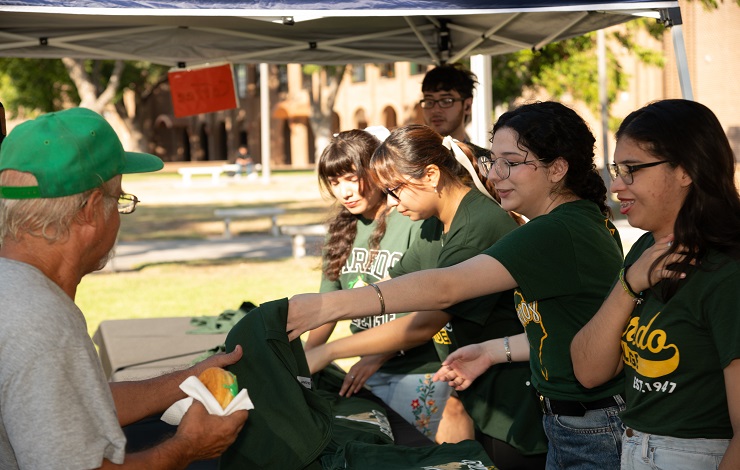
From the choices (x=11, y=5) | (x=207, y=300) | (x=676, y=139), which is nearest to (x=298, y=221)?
(x=207, y=300)

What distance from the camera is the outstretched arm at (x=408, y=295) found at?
8.48ft

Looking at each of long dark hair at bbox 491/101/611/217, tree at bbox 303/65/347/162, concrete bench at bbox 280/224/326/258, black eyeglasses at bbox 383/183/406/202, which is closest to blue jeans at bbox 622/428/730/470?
long dark hair at bbox 491/101/611/217

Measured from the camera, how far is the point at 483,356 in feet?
10.5

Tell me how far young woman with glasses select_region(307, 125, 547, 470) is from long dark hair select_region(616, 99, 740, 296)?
1114 millimetres

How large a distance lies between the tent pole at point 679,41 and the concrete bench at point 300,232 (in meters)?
10.5

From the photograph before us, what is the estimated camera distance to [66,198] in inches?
71.9

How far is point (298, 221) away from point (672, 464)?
18.7 m

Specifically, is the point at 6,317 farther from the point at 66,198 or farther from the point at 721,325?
the point at 721,325

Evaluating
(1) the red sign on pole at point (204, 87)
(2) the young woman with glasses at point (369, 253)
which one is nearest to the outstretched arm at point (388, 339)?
(2) the young woman with glasses at point (369, 253)

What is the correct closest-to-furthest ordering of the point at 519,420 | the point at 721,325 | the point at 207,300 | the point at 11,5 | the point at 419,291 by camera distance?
the point at 721,325, the point at 419,291, the point at 519,420, the point at 11,5, the point at 207,300

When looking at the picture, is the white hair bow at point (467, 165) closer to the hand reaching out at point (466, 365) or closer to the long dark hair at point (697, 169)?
the hand reaching out at point (466, 365)

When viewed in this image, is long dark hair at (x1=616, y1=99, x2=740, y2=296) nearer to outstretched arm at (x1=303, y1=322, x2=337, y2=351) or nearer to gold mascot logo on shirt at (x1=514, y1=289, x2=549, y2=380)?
gold mascot logo on shirt at (x1=514, y1=289, x2=549, y2=380)

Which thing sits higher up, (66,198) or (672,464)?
(66,198)

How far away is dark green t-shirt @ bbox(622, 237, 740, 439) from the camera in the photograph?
1988 mm
